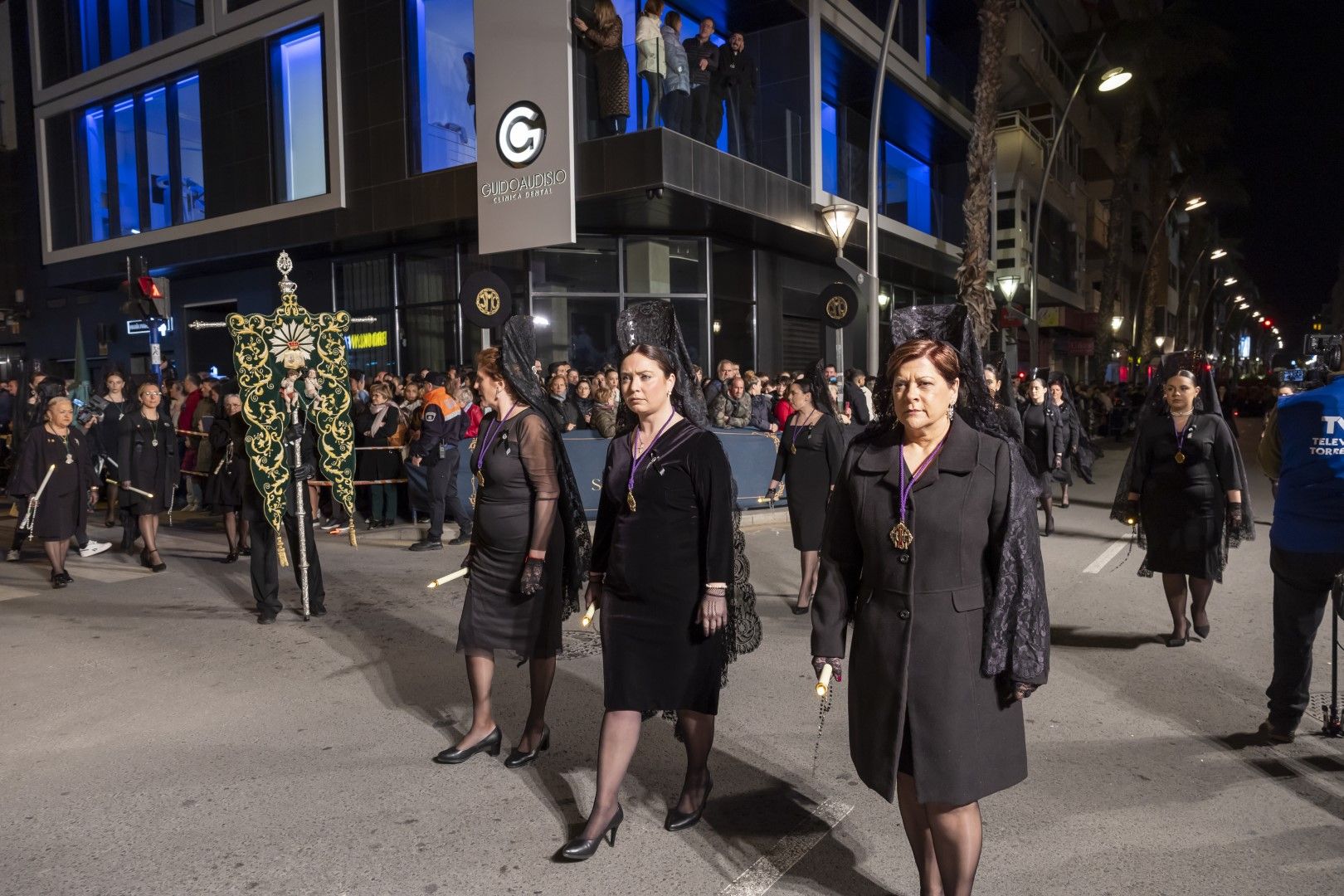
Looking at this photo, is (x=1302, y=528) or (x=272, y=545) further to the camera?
(x=272, y=545)

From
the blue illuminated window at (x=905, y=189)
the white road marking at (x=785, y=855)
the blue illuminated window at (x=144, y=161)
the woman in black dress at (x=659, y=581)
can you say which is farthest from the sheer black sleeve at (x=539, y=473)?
the blue illuminated window at (x=144, y=161)

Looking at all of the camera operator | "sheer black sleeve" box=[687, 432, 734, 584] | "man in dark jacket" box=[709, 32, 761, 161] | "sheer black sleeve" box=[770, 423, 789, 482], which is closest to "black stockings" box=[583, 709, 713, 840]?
"sheer black sleeve" box=[687, 432, 734, 584]

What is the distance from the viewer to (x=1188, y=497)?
6551mm

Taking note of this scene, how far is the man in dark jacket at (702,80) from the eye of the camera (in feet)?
54.0

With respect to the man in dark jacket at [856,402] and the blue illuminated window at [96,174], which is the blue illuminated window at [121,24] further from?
the man in dark jacket at [856,402]

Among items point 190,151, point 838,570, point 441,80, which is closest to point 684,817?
point 838,570

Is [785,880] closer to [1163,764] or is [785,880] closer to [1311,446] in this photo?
[1163,764]

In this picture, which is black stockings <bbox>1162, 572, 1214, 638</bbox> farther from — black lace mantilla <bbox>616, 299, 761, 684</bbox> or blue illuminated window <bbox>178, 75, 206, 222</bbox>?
blue illuminated window <bbox>178, 75, 206, 222</bbox>

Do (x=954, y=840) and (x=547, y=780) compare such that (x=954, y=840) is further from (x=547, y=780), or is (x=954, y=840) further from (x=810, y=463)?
(x=810, y=463)

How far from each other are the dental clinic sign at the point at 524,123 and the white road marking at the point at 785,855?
1322cm

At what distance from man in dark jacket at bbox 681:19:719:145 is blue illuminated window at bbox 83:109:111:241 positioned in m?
16.8

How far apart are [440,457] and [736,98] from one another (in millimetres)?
10047

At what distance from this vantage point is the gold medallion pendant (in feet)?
9.43

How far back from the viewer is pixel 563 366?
13258 millimetres
